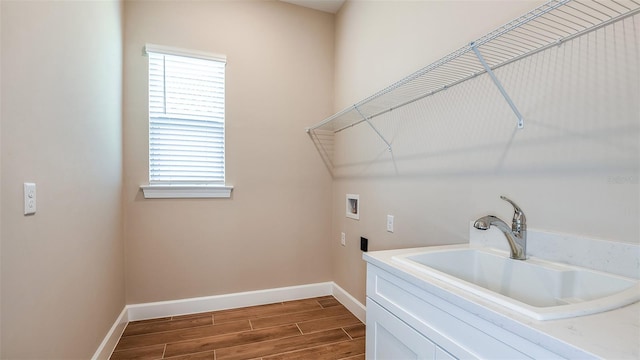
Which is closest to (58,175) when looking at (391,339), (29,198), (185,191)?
(29,198)

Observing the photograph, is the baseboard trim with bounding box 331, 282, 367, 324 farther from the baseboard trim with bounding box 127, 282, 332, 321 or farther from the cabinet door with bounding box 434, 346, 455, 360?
the cabinet door with bounding box 434, 346, 455, 360

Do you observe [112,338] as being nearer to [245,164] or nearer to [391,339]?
[245,164]

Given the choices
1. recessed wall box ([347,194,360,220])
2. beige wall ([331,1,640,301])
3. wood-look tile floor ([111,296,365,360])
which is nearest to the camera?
beige wall ([331,1,640,301])

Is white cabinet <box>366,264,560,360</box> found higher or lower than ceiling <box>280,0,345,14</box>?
lower

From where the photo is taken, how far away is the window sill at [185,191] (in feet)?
7.61

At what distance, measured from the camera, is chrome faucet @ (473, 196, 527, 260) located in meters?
1.11

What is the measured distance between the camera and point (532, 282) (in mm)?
1037

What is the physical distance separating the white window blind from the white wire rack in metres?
1.26

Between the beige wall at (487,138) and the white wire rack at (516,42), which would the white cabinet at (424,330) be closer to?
the beige wall at (487,138)

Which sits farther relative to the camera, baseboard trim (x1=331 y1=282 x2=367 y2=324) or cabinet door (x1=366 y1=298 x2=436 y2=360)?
baseboard trim (x1=331 y1=282 x2=367 y2=324)

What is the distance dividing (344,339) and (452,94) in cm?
170

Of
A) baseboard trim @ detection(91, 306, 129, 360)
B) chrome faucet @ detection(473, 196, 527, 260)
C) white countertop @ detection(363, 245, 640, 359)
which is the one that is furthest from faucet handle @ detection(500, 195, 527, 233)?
baseboard trim @ detection(91, 306, 129, 360)

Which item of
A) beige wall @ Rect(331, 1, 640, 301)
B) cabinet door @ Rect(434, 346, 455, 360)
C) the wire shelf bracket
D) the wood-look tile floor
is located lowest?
the wood-look tile floor

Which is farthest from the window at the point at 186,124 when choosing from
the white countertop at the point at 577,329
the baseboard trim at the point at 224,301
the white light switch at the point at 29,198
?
the white countertop at the point at 577,329
